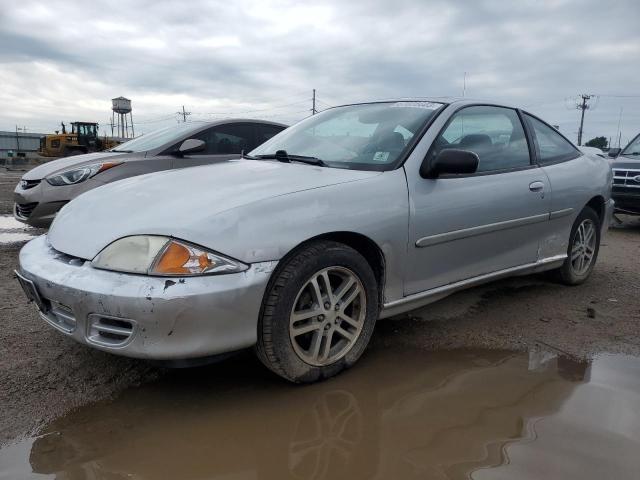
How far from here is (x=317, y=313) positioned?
2.60 m

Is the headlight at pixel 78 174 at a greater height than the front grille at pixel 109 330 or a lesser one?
greater

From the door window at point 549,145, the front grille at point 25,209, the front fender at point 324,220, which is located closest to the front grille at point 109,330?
the front fender at point 324,220

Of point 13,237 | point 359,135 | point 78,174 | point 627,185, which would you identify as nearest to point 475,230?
point 359,135

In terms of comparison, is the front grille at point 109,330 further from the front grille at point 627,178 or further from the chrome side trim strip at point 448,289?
the front grille at point 627,178

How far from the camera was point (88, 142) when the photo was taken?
28.1 m

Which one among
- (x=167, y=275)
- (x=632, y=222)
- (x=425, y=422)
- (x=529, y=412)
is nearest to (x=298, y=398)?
(x=425, y=422)

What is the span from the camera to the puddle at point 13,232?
6.10m

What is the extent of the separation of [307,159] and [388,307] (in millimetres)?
1011

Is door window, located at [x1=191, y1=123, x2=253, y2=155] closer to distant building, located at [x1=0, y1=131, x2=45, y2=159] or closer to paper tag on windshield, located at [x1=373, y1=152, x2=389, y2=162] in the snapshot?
paper tag on windshield, located at [x1=373, y1=152, x2=389, y2=162]

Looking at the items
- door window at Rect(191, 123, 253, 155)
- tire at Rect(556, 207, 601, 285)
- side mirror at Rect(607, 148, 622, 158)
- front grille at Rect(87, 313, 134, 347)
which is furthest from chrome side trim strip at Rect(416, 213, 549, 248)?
side mirror at Rect(607, 148, 622, 158)

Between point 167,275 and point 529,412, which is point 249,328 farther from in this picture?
point 529,412

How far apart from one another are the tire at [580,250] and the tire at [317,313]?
2308 mm

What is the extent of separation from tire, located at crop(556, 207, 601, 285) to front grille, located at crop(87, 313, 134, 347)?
11.5ft

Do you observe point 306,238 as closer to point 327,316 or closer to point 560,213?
point 327,316
